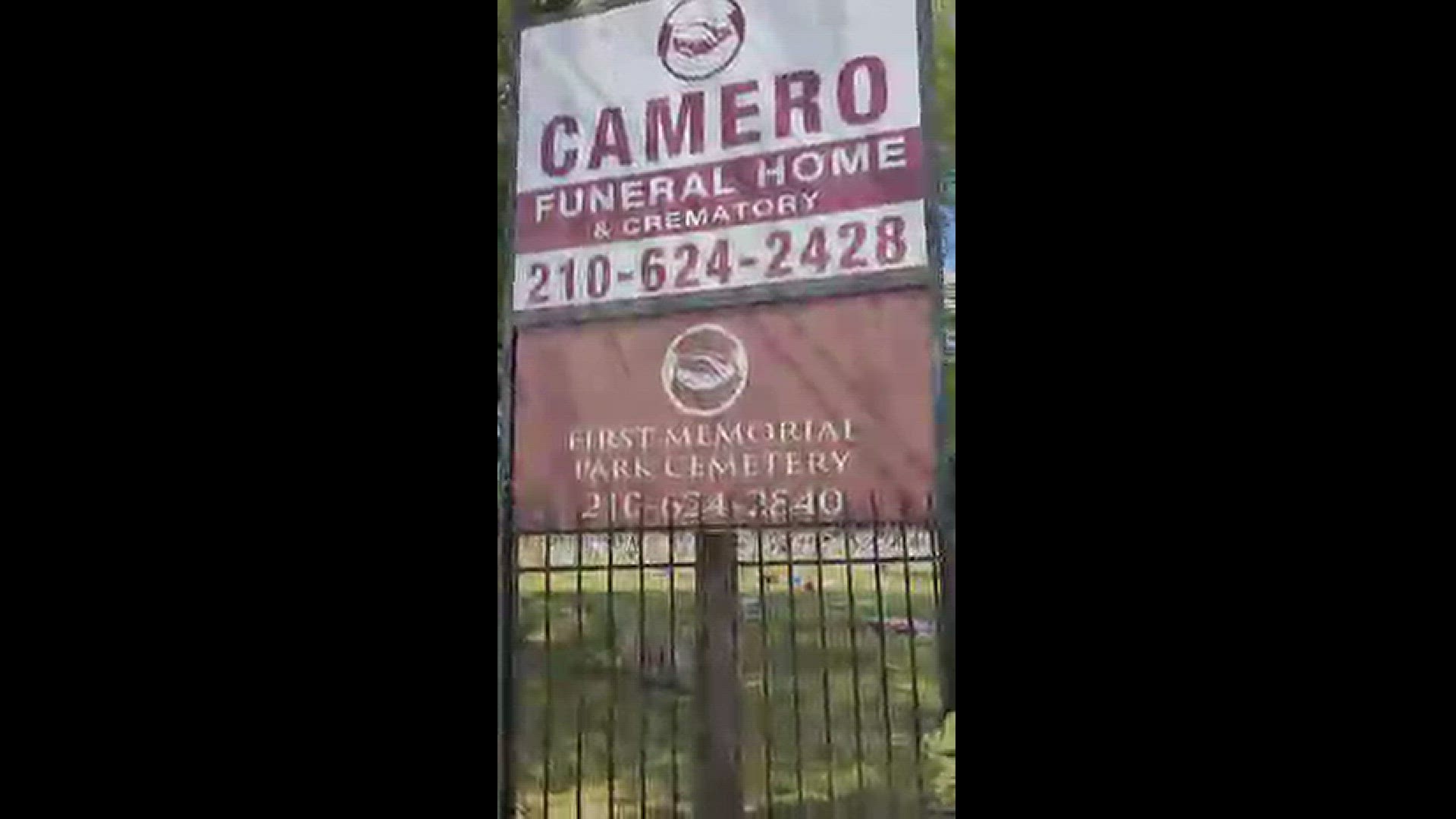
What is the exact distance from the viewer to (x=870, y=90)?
1.86 meters

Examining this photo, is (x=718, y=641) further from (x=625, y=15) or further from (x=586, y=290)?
(x=625, y=15)

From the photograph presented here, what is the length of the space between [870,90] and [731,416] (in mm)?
434

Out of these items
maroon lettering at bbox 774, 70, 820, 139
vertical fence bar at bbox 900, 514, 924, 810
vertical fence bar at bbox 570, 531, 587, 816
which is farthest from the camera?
vertical fence bar at bbox 570, 531, 587, 816

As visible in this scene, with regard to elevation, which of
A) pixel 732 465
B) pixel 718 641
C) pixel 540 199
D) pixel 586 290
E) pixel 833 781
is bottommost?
pixel 833 781

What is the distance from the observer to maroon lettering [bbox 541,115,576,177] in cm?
204

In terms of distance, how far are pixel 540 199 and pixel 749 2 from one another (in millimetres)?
382

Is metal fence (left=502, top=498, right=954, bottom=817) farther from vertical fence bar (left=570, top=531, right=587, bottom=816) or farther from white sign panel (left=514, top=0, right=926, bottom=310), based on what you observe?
white sign panel (left=514, top=0, right=926, bottom=310)

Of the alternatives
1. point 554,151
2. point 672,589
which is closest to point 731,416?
point 672,589

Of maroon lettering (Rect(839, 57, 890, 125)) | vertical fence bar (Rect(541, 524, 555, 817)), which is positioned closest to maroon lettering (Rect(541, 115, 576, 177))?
maroon lettering (Rect(839, 57, 890, 125))

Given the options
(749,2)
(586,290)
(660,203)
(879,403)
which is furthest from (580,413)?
(749,2)

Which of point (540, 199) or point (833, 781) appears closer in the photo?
point (833, 781)

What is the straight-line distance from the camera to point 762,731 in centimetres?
188

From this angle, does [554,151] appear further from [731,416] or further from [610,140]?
[731,416]

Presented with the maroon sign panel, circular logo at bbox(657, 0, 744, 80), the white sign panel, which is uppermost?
circular logo at bbox(657, 0, 744, 80)
